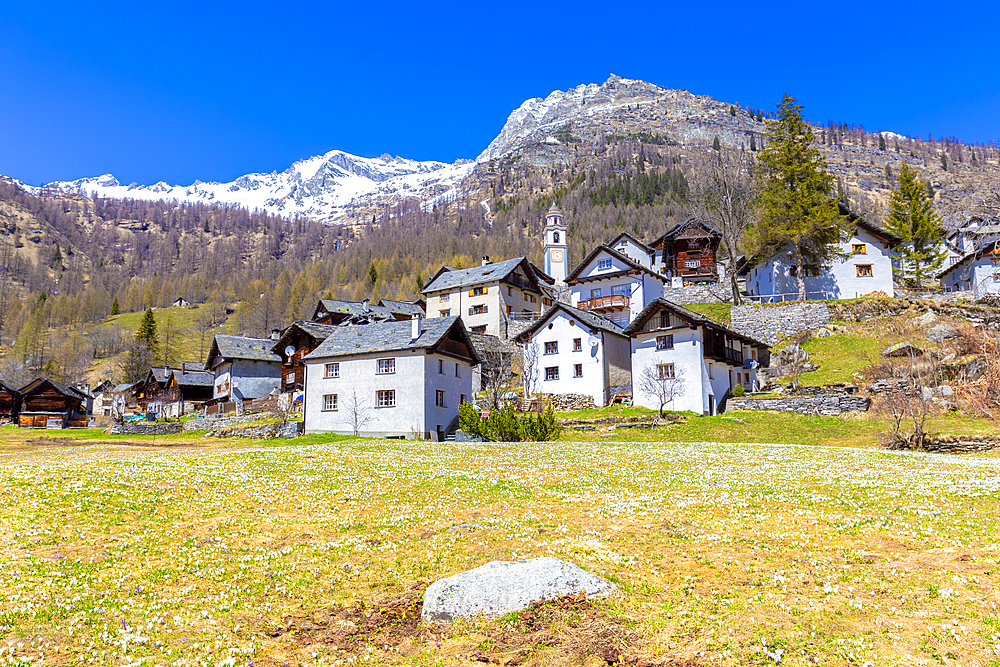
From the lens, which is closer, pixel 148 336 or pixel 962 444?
pixel 962 444

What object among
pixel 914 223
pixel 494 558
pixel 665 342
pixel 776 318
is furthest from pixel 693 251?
pixel 494 558

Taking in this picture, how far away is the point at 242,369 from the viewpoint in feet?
281

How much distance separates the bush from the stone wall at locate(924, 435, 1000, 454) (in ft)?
72.1

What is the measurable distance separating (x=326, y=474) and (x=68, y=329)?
664 feet

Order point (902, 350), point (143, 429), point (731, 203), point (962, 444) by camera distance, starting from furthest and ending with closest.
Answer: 1. point (731, 203)
2. point (143, 429)
3. point (902, 350)
4. point (962, 444)

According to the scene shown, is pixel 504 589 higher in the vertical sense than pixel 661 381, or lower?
lower

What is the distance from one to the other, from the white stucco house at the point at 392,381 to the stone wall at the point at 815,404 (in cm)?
2532

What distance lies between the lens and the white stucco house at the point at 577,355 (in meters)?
61.5

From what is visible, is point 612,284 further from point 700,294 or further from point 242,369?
point 242,369

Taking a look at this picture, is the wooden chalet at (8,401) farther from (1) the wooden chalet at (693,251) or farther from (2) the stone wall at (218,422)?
(1) the wooden chalet at (693,251)

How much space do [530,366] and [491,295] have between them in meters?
27.7

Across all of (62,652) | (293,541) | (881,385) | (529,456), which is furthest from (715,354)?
(62,652)

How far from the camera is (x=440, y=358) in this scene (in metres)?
54.9

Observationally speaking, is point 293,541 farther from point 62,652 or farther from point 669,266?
point 669,266
